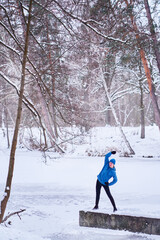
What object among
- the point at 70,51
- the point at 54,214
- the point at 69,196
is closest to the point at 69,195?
the point at 69,196

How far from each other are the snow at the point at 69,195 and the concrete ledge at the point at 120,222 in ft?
0.41

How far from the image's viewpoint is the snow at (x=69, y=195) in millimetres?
7633

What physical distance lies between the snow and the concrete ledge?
124 millimetres

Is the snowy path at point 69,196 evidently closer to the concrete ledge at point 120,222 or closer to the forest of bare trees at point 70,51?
the concrete ledge at point 120,222

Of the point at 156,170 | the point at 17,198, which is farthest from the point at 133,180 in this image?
the point at 17,198

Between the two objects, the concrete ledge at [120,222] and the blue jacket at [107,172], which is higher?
the blue jacket at [107,172]

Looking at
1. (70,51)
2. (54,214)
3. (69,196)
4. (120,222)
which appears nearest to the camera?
(120,222)

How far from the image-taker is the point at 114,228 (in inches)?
309

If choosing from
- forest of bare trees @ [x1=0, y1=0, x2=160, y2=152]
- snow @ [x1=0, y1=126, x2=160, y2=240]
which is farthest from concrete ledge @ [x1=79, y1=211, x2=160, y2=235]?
forest of bare trees @ [x1=0, y1=0, x2=160, y2=152]

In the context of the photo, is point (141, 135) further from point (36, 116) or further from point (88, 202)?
point (36, 116)

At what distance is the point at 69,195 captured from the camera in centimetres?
1176

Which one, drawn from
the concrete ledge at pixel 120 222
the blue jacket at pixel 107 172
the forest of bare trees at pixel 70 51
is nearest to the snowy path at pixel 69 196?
→ the concrete ledge at pixel 120 222

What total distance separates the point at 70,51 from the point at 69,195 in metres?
5.91

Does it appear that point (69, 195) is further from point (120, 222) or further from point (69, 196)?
point (120, 222)
